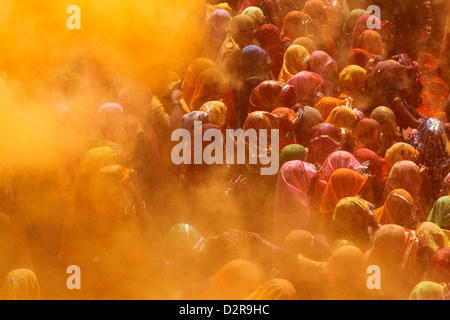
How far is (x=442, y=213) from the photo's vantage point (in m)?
5.74

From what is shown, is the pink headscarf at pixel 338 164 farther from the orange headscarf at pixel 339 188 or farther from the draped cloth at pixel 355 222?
the draped cloth at pixel 355 222

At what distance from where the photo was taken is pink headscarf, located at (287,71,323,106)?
292 inches

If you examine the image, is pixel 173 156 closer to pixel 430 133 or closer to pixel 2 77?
pixel 2 77

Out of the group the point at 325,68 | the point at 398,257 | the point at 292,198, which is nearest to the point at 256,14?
the point at 325,68

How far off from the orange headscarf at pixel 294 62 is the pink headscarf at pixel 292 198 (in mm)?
2316

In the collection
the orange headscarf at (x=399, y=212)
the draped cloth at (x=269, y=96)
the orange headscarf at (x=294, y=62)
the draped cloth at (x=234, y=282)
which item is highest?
the orange headscarf at (x=294, y=62)

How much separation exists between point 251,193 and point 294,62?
2.63m

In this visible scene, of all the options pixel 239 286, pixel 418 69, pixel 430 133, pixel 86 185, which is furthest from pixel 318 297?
pixel 418 69

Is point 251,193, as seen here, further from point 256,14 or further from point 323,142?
point 256,14

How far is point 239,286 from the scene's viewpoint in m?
4.36

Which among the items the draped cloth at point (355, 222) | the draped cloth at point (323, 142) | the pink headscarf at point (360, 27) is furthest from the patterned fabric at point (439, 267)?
the pink headscarf at point (360, 27)

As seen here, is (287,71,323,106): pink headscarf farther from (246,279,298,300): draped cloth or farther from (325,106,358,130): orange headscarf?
(246,279,298,300): draped cloth

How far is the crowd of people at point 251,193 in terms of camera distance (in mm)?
4668

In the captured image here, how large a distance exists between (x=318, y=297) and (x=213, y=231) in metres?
1.39
